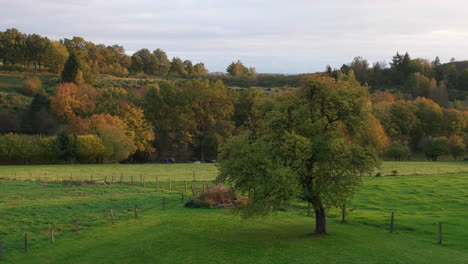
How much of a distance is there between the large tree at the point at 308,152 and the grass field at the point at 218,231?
296 cm

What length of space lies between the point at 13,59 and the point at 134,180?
121 meters

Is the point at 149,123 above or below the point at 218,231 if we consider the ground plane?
above

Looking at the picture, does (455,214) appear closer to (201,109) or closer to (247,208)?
(247,208)

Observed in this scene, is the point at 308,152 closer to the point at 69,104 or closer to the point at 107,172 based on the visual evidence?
the point at 107,172

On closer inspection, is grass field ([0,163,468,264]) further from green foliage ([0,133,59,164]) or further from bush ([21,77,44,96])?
bush ([21,77,44,96])

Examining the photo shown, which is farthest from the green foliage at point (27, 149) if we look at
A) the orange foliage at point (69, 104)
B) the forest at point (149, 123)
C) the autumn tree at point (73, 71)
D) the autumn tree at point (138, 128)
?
the autumn tree at point (73, 71)

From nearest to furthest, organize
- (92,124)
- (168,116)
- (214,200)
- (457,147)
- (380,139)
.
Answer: (214,200) → (92,124) → (380,139) → (457,147) → (168,116)

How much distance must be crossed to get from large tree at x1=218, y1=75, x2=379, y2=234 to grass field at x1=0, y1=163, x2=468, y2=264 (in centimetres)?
296

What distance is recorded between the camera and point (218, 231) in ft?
107

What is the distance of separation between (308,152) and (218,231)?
32.1 feet

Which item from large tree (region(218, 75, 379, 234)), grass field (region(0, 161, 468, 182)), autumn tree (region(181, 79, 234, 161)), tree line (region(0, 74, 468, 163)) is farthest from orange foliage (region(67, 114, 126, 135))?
large tree (region(218, 75, 379, 234))

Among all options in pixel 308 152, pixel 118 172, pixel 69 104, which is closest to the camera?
pixel 308 152

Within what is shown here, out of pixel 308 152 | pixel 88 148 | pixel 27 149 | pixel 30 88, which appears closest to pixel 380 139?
pixel 88 148

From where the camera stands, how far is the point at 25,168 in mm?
76812
